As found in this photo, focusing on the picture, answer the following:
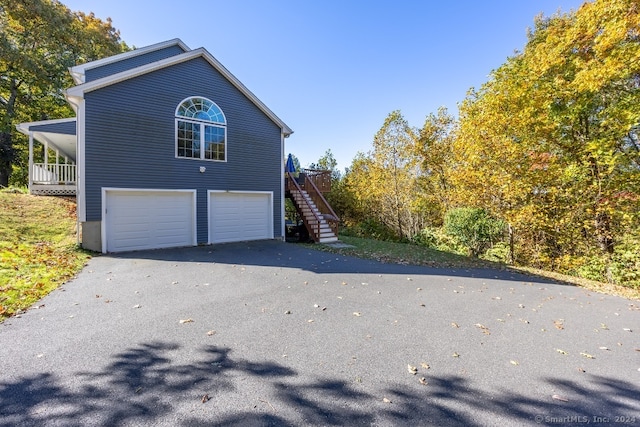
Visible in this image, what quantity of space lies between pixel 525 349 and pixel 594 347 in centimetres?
95

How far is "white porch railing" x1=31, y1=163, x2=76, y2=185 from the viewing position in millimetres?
12646

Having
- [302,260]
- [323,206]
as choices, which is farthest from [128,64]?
[302,260]

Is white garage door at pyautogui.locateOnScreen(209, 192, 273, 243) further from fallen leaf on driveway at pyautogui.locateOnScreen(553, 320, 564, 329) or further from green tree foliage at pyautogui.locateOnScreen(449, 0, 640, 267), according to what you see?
fallen leaf on driveway at pyautogui.locateOnScreen(553, 320, 564, 329)

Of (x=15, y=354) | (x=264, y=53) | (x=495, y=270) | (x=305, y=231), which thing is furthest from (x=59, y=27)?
(x=495, y=270)

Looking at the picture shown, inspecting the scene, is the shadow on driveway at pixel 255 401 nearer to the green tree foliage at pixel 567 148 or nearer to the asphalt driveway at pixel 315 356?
the asphalt driveway at pixel 315 356

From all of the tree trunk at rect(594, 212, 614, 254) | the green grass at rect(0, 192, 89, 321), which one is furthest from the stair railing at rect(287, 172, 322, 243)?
the tree trunk at rect(594, 212, 614, 254)

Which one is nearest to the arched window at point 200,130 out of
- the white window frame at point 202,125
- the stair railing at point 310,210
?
the white window frame at point 202,125

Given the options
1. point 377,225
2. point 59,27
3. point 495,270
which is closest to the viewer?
point 495,270

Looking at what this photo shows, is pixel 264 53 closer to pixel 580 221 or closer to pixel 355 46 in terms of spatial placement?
pixel 355 46

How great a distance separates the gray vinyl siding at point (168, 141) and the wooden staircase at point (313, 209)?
0.90 meters

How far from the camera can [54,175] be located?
43.0 ft

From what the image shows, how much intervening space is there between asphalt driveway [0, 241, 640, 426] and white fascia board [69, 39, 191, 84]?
910 cm

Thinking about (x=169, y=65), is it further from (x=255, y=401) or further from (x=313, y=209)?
(x=255, y=401)

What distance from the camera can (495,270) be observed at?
820 centimetres
